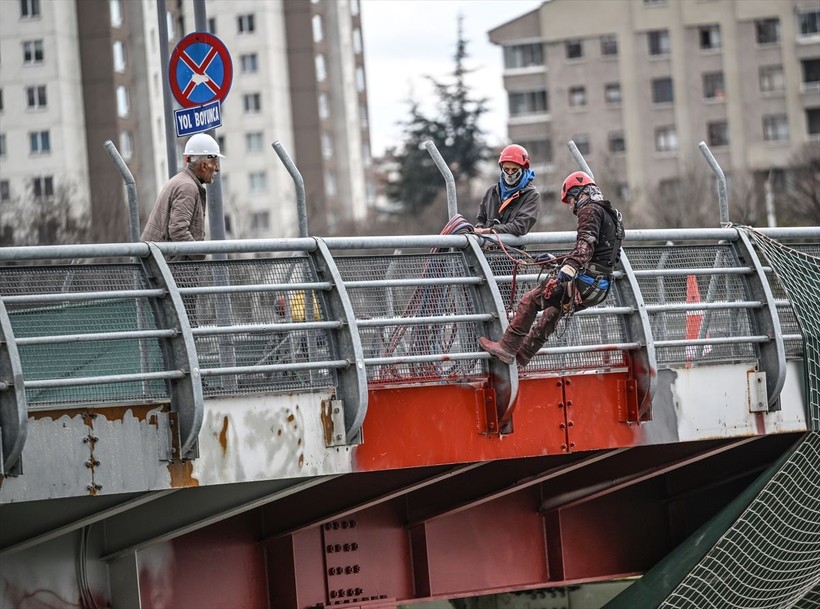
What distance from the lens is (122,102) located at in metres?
77.1

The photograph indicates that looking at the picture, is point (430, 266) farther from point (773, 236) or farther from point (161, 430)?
point (773, 236)

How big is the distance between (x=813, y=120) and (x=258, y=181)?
30.7 metres

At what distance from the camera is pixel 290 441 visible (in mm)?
9930

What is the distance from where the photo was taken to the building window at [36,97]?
74.8 meters

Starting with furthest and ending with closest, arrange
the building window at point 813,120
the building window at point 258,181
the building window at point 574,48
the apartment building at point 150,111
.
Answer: the building window at point 258,181 < the building window at point 574,48 < the building window at point 813,120 < the apartment building at point 150,111

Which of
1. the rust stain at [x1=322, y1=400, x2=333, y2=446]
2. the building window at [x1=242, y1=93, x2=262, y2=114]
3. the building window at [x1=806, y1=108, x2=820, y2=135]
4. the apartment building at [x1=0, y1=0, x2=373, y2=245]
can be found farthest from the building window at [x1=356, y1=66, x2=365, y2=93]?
the rust stain at [x1=322, y1=400, x2=333, y2=446]

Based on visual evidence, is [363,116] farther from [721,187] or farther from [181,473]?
[181,473]

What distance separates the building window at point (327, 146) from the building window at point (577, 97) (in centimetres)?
1637

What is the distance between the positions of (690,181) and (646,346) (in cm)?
4975

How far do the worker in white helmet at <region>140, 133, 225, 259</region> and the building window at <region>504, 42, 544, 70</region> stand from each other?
Answer: 243ft

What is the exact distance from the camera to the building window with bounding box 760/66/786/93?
255 ft

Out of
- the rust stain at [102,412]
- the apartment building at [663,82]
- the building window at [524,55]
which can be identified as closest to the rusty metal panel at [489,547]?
the rust stain at [102,412]

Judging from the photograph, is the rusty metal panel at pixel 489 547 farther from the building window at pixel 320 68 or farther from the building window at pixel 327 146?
the building window at pixel 320 68

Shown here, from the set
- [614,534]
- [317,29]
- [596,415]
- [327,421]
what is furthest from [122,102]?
[327,421]
